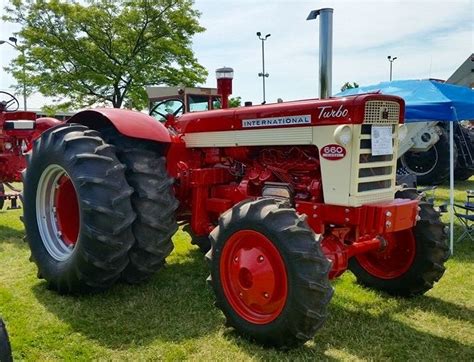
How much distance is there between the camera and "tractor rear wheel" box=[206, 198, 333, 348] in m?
2.93

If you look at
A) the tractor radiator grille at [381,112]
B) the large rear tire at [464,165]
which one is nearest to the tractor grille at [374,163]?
the tractor radiator grille at [381,112]

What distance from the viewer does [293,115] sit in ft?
11.8

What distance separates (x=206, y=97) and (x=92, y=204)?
5.27 meters

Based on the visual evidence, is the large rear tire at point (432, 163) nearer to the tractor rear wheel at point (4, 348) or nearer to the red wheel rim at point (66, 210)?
the red wheel rim at point (66, 210)

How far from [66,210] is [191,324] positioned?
1708mm

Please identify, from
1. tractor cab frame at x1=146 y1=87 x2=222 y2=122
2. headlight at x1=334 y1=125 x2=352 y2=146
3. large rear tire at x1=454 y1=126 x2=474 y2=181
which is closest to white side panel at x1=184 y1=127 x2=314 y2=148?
headlight at x1=334 y1=125 x2=352 y2=146

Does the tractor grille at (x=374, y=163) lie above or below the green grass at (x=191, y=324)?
above

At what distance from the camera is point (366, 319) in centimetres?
372

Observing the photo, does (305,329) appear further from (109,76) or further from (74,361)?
(109,76)

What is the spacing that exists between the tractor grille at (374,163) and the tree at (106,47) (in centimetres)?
1570

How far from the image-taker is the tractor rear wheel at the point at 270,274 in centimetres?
293

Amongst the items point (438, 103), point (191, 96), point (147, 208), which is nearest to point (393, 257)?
point (147, 208)

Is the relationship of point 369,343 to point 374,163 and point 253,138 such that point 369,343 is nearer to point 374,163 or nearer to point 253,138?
point 374,163

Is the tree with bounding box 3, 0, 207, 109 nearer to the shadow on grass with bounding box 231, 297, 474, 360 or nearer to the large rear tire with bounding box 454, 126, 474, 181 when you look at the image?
the large rear tire with bounding box 454, 126, 474, 181
